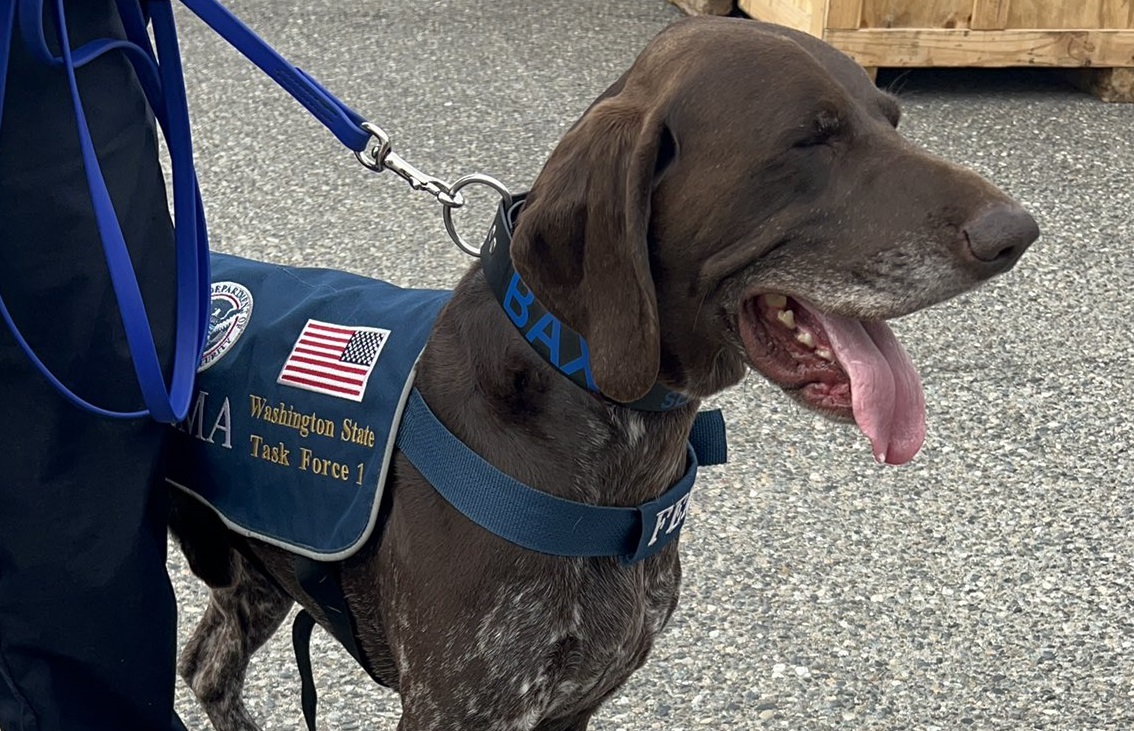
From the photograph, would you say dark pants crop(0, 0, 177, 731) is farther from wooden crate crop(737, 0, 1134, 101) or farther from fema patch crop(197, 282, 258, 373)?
wooden crate crop(737, 0, 1134, 101)

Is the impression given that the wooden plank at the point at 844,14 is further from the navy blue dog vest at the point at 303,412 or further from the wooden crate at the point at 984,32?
the navy blue dog vest at the point at 303,412

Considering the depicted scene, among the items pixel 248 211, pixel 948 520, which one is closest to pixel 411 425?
pixel 948 520

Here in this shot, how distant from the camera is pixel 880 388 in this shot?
2156mm

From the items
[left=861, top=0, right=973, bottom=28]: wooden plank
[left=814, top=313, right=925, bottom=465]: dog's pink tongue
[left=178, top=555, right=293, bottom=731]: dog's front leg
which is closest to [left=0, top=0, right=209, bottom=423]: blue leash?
[left=178, top=555, right=293, bottom=731]: dog's front leg

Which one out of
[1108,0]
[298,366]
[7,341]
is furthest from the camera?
[1108,0]

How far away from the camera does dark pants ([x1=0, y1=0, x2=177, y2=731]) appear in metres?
2.08

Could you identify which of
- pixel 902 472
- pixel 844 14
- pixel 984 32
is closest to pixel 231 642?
pixel 902 472

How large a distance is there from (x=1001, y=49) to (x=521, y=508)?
Result: 5.56 m

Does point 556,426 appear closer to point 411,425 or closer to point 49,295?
point 411,425

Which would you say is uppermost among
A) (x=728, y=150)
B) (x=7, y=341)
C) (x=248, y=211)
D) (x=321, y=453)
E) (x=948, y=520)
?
(x=728, y=150)

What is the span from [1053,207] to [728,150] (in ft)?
14.3

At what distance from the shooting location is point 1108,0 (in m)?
6.89

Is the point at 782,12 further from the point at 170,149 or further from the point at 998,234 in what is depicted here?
the point at 998,234

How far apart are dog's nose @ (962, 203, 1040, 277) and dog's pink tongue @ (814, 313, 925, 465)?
0.82ft
